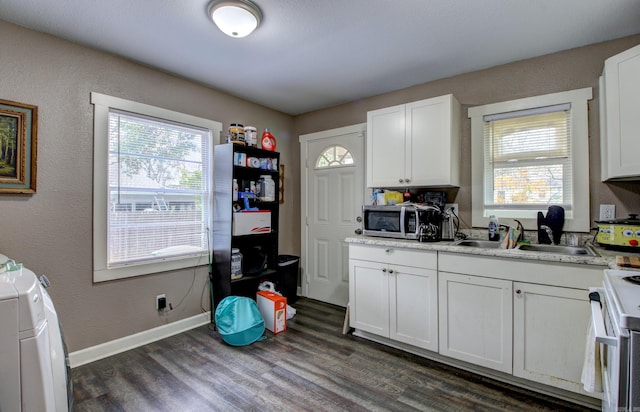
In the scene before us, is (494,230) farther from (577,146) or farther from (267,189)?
(267,189)

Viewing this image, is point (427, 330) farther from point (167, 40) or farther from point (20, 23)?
point (20, 23)

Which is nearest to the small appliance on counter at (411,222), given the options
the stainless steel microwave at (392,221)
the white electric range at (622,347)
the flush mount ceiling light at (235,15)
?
the stainless steel microwave at (392,221)

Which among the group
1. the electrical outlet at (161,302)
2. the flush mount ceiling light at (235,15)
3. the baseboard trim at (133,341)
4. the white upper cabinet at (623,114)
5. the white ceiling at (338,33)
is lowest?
the baseboard trim at (133,341)

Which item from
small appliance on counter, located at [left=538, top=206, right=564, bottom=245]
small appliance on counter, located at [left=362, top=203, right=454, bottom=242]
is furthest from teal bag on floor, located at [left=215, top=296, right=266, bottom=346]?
small appliance on counter, located at [left=538, top=206, right=564, bottom=245]

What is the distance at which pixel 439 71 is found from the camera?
2.80 meters

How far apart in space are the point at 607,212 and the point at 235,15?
294 centimetres

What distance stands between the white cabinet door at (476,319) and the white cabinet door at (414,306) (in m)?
0.06

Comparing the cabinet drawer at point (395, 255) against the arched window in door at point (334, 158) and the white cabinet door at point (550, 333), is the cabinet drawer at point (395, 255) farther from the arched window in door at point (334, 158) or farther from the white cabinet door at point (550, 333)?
the arched window in door at point (334, 158)

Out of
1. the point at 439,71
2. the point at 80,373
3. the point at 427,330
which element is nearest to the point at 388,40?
the point at 439,71

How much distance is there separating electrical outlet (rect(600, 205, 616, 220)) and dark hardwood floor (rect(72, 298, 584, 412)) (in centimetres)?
133

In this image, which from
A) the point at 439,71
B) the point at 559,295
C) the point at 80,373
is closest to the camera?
the point at 559,295

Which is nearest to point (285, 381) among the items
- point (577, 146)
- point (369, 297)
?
point (369, 297)

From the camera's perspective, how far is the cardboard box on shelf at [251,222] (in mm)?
2973

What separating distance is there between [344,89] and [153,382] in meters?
3.09
